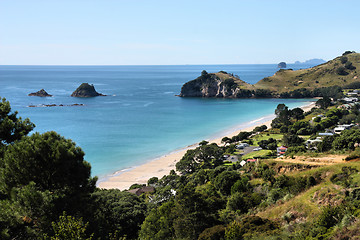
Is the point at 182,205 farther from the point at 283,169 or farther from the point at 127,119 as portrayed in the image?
the point at 127,119

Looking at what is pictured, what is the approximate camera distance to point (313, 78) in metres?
142

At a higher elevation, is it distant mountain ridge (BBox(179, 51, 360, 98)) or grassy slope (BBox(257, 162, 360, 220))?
distant mountain ridge (BBox(179, 51, 360, 98))

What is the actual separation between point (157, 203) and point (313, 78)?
446 feet

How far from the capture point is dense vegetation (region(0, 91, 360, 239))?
1245 cm

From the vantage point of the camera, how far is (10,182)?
44.0 feet

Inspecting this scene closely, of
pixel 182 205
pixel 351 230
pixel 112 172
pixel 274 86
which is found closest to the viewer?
pixel 351 230

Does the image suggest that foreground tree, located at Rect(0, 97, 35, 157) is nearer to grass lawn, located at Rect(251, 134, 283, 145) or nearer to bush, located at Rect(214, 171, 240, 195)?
bush, located at Rect(214, 171, 240, 195)

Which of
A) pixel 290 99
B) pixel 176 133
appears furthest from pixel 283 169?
pixel 290 99

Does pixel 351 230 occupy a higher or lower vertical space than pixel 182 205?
higher

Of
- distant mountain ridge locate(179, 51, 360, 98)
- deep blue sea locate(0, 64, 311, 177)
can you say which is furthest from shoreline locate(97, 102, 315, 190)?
distant mountain ridge locate(179, 51, 360, 98)

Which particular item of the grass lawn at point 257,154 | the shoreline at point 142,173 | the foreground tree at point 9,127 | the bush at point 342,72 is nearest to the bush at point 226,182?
the grass lawn at point 257,154

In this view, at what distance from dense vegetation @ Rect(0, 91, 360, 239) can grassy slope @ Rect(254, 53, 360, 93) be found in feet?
391

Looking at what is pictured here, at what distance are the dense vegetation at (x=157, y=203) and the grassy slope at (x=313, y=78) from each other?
119 meters

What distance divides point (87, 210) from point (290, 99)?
121 m
